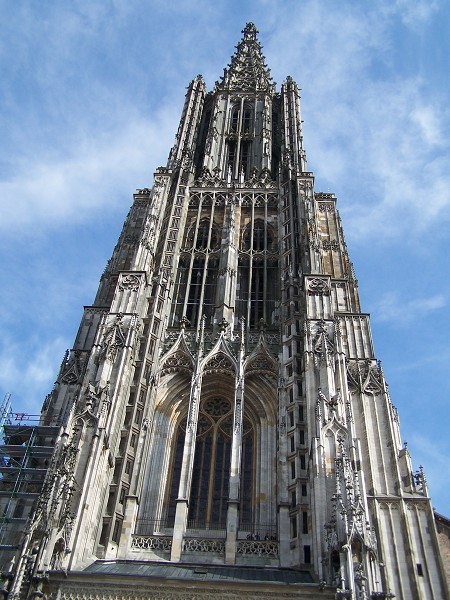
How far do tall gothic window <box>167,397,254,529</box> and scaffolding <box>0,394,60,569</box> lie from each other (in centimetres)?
490

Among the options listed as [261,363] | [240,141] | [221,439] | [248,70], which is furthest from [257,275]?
[248,70]

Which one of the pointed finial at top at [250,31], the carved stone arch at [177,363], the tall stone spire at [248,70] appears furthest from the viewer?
the pointed finial at top at [250,31]

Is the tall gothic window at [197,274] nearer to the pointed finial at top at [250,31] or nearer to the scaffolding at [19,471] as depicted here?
the scaffolding at [19,471]

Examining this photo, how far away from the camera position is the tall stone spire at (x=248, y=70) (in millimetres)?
48500

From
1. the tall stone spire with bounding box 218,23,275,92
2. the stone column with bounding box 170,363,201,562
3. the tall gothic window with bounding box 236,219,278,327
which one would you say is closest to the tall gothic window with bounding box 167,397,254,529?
the stone column with bounding box 170,363,201,562

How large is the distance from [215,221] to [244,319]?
27.8ft

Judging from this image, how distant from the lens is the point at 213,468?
82.2 ft

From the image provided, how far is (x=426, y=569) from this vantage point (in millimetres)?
20344

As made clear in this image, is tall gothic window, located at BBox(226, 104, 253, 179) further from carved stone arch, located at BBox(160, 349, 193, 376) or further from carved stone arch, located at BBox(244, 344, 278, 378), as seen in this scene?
carved stone arch, located at BBox(160, 349, 193, 376)

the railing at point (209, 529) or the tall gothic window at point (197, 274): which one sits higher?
the tall gothic window at point (197, 274)

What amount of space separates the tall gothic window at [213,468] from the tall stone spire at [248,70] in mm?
29129

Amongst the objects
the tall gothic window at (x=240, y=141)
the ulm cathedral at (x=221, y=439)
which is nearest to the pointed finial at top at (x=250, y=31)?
A: the tall gothic window at (x=240, y=141)

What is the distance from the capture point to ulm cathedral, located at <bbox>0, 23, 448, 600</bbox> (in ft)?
63.2

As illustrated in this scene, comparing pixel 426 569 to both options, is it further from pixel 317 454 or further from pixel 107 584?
pixel 107 584
